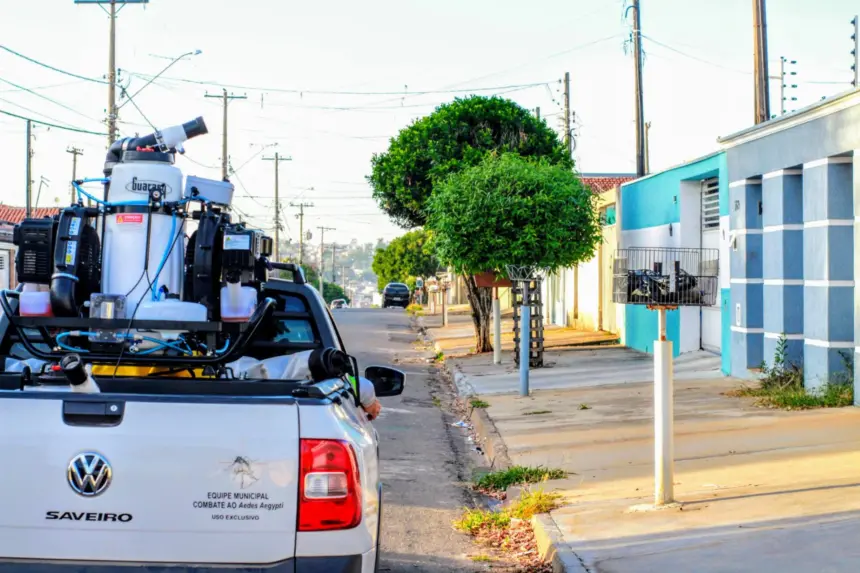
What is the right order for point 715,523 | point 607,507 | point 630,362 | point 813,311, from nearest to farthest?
point 715,523 → point 607,507 → point 813,311 → point 630,362

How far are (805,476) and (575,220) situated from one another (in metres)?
11.3

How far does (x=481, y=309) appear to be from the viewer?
76.9 feet

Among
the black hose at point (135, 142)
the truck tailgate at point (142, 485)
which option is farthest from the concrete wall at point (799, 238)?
the truck tailgate at point (142, 485)

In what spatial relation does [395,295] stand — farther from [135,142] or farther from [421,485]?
[135,142]

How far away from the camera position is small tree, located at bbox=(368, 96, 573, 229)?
23031 millimetres

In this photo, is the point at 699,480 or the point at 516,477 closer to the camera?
the point at 699,480

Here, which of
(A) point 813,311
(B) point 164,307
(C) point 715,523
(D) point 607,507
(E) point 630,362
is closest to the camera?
(B) point 164,307

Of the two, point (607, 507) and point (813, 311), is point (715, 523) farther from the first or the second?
point (813, 311)

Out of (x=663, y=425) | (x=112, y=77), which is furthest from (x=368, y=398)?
(x=112, y=77)

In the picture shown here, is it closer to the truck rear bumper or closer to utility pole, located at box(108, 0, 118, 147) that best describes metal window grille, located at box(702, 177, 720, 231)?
the truck rear bumper

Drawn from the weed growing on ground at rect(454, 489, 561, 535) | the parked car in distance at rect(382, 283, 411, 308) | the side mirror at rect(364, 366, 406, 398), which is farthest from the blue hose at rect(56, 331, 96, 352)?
the parked car in distance at rect(382, 283, 411, 308)

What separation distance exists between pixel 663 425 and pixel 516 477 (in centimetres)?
220

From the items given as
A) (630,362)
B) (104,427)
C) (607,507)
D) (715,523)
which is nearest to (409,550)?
(607,507)

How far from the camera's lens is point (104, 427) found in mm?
3672
